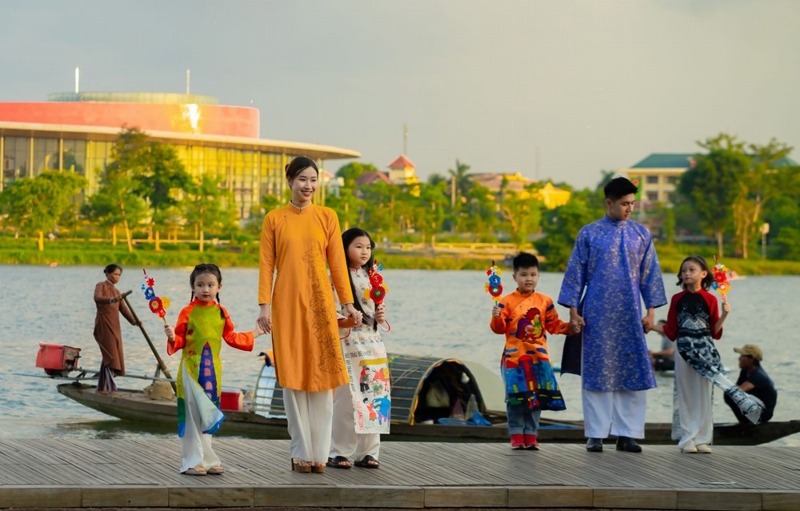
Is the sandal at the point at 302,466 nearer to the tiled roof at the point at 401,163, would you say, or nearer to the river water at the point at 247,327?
the river water at the point at 247,327

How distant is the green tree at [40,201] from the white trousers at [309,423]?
64618mm

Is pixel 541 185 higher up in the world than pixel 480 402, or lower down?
higher up

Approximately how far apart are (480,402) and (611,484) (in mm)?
5732

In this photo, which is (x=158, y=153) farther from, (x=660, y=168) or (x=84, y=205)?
(x=660, y=168)

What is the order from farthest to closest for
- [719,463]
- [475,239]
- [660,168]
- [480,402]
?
[660,168] → [475,239] → [480,402] → [719,463]

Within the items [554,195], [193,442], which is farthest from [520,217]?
[193,442]

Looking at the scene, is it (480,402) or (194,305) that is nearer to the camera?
A: (194,305)

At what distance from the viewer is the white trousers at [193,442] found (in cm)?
732

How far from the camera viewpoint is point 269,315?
7.41m

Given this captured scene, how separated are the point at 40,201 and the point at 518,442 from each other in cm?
6472

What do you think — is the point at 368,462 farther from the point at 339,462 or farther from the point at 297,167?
the point at 297,167

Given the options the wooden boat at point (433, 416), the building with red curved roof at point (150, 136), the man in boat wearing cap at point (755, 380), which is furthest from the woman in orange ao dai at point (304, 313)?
the building with red curved roof at point (150, 136)

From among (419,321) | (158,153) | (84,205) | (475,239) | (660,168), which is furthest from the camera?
(660,168)

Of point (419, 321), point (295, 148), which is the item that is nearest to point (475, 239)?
point (295, 148)
